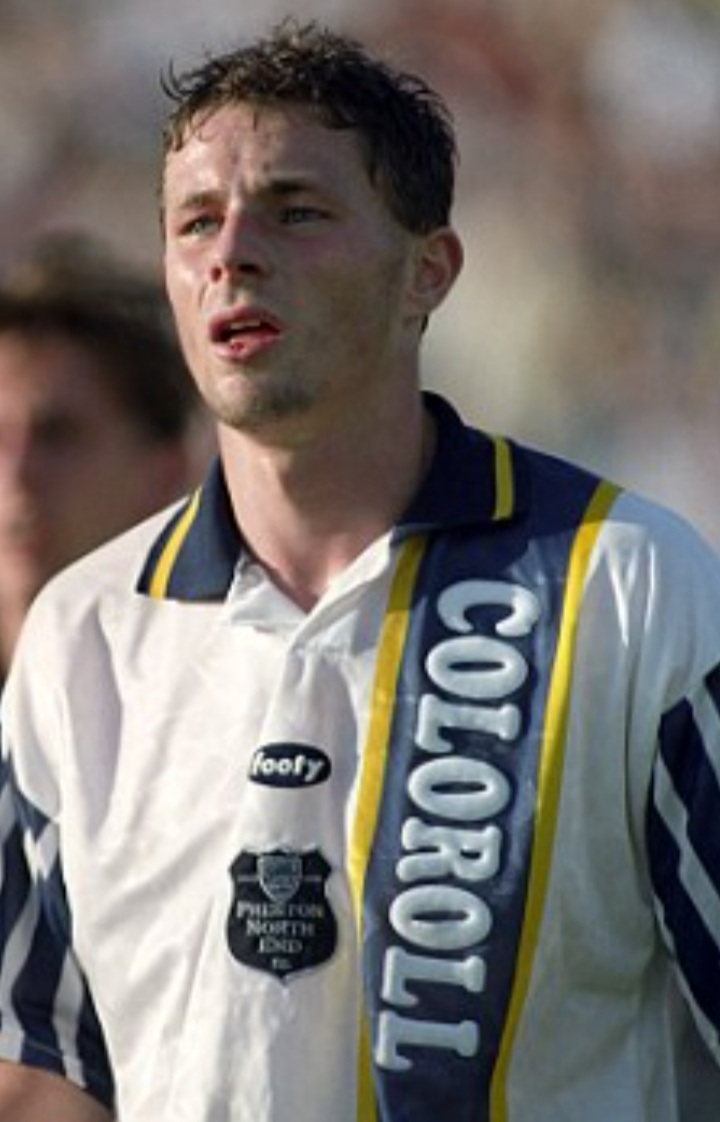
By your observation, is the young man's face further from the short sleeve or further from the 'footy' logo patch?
the short sleeve

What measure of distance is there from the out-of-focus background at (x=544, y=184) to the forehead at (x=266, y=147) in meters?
4.38

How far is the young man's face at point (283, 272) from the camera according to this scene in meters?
3.35

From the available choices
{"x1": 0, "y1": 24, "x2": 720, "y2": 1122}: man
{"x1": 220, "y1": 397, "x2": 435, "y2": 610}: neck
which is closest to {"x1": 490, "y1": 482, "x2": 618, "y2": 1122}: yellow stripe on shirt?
Result: {"x1": 0, "y1": 24, "x2": 720, "y2": 1122}: man

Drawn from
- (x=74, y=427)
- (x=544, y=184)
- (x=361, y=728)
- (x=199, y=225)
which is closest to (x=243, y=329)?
(x=199, y=225)

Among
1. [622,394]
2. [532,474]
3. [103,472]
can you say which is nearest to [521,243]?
[622,394]

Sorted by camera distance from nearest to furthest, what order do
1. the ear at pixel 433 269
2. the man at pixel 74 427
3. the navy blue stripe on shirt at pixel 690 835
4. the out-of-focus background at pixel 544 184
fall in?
1. the navy blue stripe on shirt at pixel 690 835
2. the ear at pixel 433 269
3. the man at pixel 74 427
4. the out-of-focus background at pixel 544 184

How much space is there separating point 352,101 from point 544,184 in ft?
15.6

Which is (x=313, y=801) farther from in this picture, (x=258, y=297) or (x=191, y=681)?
(x=258, y=297)

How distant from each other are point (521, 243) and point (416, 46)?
51cm

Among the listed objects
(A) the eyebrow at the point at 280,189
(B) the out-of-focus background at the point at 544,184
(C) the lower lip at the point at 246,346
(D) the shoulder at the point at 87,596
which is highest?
(B) the out-of-focus background at the point at 544,184

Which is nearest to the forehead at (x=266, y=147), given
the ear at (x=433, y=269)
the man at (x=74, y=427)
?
the ear at (x=433, y=269)

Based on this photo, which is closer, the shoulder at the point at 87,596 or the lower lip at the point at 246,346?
the lower lip at the point at 246,346

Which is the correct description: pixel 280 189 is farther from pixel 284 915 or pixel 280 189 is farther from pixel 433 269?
pixel 284 915

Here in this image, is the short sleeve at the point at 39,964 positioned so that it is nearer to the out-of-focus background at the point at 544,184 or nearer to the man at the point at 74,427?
the man at the point at 74,427
